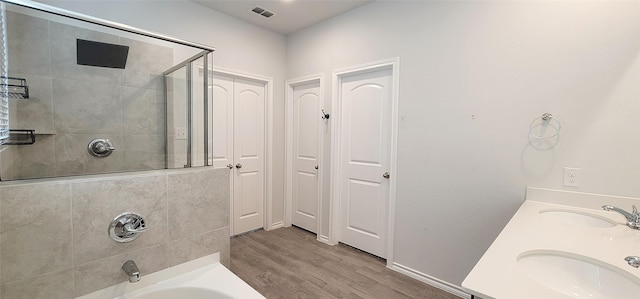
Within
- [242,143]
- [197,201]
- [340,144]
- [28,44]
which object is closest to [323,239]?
[340,144]

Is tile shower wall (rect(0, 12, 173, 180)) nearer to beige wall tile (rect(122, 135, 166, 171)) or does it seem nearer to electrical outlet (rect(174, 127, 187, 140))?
beige wall tile (rect(122, 135, 166, 171))

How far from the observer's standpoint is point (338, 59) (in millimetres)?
2928

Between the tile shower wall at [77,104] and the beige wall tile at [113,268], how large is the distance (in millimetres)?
513

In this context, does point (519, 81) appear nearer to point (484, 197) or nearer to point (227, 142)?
point (484, 197)

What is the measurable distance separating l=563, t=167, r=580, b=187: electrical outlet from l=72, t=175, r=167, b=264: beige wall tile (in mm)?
2414

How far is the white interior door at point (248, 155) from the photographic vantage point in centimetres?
320

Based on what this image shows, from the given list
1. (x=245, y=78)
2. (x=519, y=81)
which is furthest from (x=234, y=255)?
(x=519, y=81)

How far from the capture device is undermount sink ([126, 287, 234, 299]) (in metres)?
1.34

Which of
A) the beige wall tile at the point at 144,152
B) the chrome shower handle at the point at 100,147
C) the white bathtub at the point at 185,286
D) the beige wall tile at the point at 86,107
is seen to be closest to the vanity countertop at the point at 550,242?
the white bathtub at the point at 185,286

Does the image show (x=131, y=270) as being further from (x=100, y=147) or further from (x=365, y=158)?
(x=365, y=158)

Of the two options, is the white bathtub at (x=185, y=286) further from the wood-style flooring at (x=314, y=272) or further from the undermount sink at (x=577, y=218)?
the undermount sink at (x=577, y=218)

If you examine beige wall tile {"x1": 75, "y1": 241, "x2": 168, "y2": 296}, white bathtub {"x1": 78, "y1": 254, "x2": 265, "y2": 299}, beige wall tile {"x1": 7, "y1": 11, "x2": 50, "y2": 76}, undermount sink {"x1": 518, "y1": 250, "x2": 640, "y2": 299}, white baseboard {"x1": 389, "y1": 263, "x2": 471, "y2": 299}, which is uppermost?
beige wall tile {"x1": 7, "y1": 11, "x2": 50, "y2": 76}

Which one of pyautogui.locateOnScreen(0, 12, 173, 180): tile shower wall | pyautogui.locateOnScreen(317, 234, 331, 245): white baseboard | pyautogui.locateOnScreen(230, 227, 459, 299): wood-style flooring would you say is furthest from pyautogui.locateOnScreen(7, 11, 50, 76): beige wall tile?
pyautogui.locateOnScreen(317, 234, 331, 245): white baseboard

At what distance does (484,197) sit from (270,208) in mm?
2441
